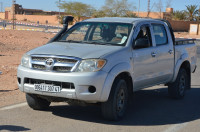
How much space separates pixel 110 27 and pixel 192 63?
9.90 feet

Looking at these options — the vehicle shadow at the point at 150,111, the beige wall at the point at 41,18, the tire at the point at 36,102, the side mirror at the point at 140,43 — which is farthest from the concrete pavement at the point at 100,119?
the beige wall at the point at 41,18

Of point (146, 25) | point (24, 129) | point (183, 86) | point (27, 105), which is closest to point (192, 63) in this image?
point (183, 86)

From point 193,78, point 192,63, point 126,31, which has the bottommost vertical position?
point 193,78

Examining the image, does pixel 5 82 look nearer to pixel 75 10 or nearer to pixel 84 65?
pixel 84 65

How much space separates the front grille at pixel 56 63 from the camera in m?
6.30

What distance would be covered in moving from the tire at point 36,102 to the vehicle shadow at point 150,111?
0.21 m

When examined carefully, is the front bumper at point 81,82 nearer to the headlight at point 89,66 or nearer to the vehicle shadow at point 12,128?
the headlight at point 89,66

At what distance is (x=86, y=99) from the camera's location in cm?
626

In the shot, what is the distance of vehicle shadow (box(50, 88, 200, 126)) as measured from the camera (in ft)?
22.8

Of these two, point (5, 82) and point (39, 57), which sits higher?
point (39, 57)

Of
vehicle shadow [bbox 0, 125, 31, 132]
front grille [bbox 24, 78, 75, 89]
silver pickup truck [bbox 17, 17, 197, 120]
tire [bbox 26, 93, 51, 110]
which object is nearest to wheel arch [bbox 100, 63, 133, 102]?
silver pickup truck [bbox 17, 17, 197, 120]

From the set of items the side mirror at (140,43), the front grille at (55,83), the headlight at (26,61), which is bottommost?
the front grille at (55,83)

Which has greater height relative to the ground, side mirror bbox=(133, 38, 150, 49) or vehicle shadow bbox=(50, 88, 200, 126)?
side mirror bbox=(133, 38, 150, 49)

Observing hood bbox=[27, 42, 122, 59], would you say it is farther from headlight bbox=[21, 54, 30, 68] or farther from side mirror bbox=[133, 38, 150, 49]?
side mirror bbox=[133, 38, 150, 49]
